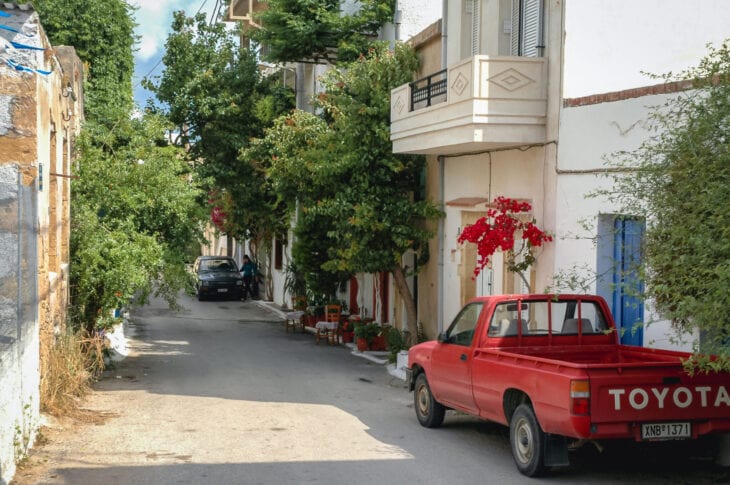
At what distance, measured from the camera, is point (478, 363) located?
10641 millimetres

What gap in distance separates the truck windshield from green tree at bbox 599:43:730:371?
2.90 m

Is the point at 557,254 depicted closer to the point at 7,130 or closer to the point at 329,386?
the point at 329,386

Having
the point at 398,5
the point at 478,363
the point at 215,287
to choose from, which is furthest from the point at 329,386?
the point at 215,287

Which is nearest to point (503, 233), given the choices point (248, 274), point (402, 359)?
point (402, 359)

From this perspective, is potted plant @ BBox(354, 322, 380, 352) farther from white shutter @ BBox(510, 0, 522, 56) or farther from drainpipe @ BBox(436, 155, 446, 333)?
white shutter @ BBox(510, 0, 522, 56)

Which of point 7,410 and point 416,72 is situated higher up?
point 416,72

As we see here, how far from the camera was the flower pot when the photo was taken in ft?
72.2

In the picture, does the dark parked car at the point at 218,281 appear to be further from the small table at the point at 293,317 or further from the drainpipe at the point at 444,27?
the drainpipe at the point at 444,27

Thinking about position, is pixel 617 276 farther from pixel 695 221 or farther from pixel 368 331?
pixel 368 331

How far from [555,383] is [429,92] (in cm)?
955

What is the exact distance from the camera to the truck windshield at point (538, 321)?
10992 millimetres

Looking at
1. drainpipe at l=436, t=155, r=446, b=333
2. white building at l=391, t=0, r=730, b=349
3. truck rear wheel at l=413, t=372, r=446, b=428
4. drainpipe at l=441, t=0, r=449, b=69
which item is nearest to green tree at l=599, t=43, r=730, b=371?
white building at l=391, t=0, r=730, b=349

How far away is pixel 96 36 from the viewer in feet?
91.9

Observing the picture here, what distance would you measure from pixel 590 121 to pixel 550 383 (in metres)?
6.06
